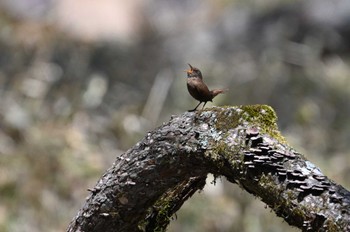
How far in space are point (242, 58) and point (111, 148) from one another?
1098 millimetres

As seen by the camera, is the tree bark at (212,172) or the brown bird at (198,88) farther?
the brown bird at (198,88)

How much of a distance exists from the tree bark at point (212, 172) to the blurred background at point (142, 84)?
1805 millimetres

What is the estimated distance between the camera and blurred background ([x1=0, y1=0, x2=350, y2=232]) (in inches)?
130

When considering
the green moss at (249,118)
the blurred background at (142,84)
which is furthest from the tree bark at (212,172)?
the blurred background at (142,84)

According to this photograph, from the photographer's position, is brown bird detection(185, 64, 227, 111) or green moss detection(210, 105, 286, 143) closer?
green moss detection(210, 105, 286, 143)

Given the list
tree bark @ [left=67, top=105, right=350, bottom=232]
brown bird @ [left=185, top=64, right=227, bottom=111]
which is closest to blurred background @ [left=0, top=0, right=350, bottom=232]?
tree bark @ [left=67, top=105, right=350, bottom=232]

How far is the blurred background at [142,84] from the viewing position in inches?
130

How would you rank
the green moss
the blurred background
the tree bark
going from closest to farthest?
the tree bark
the green moss
the blurred background

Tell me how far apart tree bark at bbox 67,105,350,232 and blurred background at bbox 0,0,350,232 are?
5.92 ft

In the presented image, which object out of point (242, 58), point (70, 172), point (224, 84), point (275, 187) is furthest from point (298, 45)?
point (275, 187)

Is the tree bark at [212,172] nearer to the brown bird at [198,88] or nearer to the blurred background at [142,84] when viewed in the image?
the brown bird at [198,88]

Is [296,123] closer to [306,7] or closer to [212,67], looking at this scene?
[212,67]

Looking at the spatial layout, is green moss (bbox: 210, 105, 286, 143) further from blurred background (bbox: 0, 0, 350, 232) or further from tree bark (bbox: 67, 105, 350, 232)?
blurred background (bbox: 0, 0, 350, 232)

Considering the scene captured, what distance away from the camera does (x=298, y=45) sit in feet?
14.1
